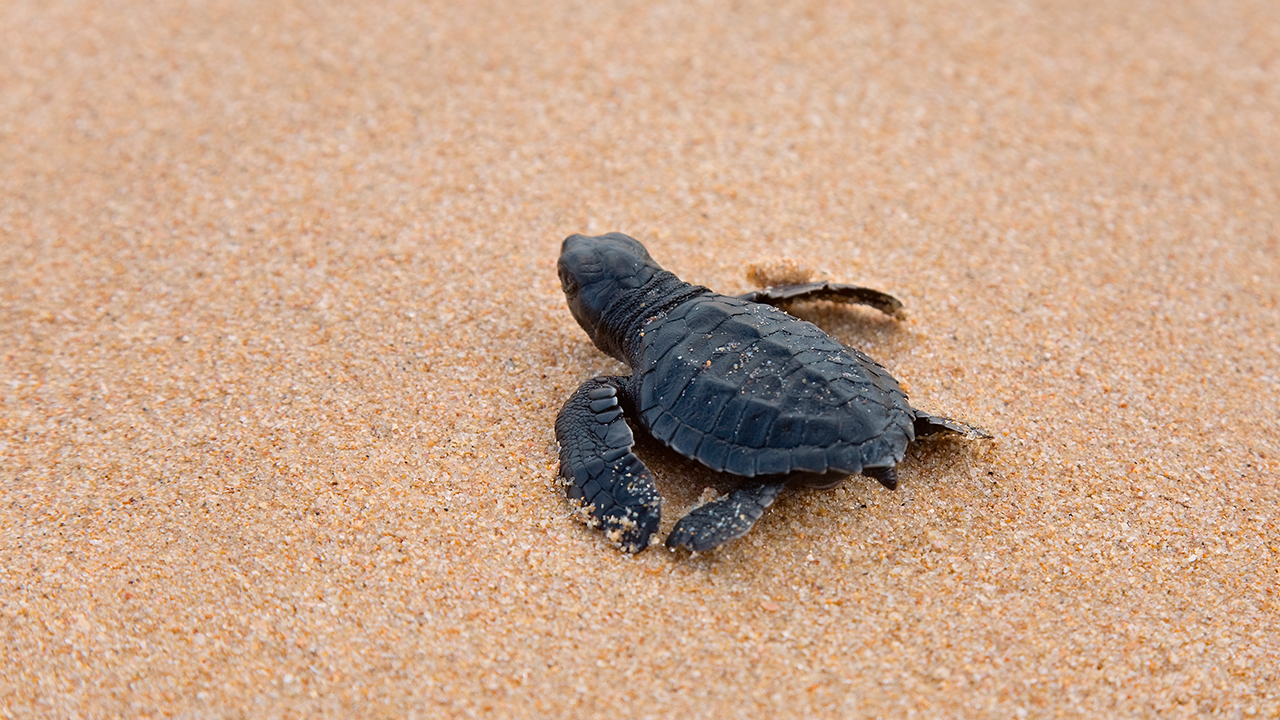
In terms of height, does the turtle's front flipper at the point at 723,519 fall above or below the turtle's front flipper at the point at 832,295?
below

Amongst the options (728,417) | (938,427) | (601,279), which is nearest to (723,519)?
(728,417)

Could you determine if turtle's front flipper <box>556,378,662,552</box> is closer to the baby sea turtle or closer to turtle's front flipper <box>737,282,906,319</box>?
the baby sea turtle

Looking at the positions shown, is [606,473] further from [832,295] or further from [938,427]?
[832,295]

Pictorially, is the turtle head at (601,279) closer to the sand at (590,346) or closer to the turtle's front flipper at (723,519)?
the sand at (590,346)

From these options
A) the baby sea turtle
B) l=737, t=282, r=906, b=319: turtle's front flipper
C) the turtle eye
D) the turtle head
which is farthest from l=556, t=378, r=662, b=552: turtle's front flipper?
l=737, t=282, r=906, b=319: turtle's front flipper

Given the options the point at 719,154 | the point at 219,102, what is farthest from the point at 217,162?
the point at 719,154

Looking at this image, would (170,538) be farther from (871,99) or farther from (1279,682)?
(871,99)

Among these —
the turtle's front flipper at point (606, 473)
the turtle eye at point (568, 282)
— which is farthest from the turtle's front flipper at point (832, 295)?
the turtle's front flipper at point (606, 473)
